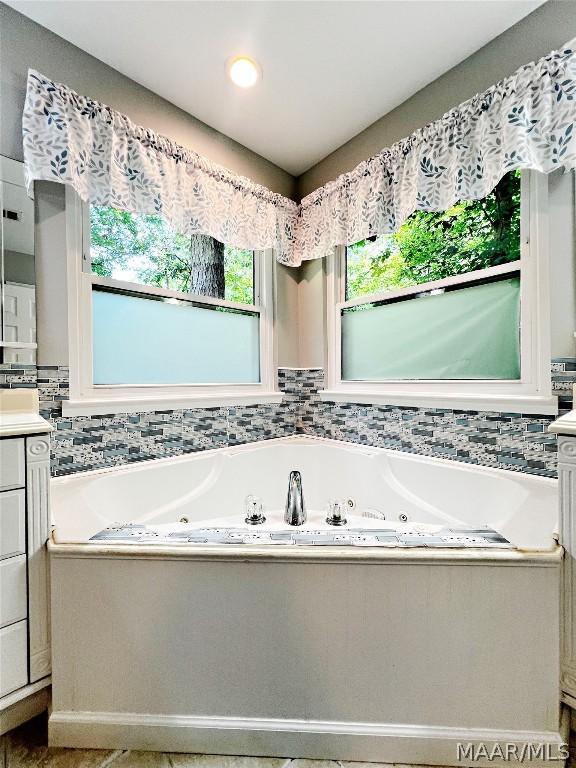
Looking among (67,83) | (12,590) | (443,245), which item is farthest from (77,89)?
(12,590)

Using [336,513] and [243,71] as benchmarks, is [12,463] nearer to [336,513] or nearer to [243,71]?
[336,513]

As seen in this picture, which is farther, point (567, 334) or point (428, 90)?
point (428, 90)

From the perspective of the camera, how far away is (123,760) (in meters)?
0.93

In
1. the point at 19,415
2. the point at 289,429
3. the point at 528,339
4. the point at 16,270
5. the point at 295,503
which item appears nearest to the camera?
the point at 19,415

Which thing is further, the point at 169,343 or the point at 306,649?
the point at 169,343

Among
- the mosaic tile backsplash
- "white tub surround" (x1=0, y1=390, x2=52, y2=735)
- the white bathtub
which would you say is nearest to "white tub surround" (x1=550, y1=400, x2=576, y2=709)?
the white bathtub

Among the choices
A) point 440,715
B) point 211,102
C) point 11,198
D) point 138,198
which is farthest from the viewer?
point 211,102

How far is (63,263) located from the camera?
1512 mm

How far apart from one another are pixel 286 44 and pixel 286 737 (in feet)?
8.37

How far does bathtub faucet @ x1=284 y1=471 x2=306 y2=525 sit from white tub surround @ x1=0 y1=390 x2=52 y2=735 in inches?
41.5

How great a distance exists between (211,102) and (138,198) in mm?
714

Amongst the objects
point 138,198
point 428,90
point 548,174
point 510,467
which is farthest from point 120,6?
point 510,467

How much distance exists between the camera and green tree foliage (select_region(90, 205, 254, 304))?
167cm

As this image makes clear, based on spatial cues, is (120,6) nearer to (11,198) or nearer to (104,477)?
(11,198)
